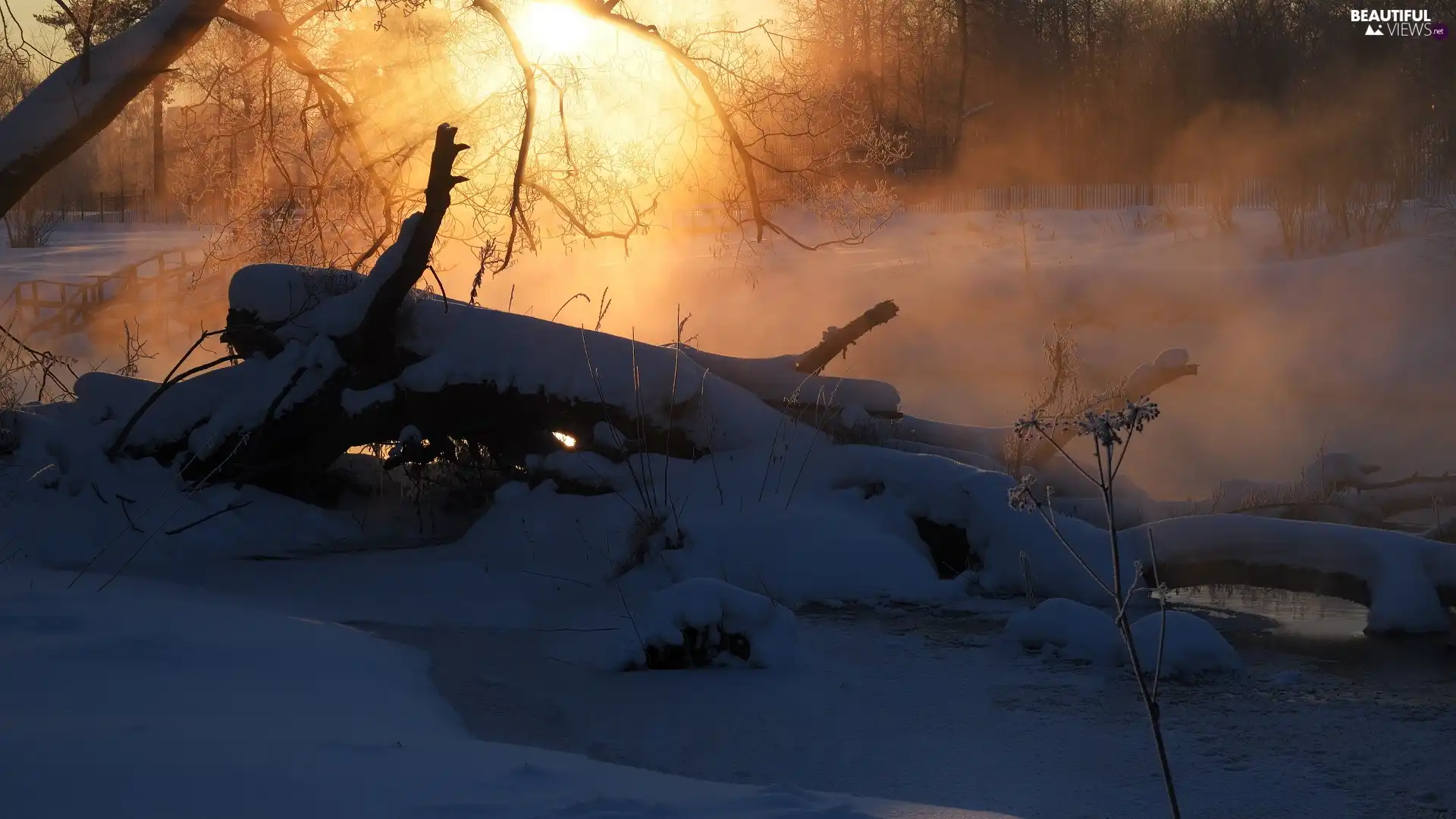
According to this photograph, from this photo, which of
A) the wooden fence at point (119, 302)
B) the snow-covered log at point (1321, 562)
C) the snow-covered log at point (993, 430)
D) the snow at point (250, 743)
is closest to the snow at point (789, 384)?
the snow-covered log at point (993, 430)

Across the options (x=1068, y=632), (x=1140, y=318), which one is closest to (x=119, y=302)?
(x=1140, y=318)

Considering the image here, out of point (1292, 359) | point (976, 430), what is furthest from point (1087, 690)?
point (1292, 359)

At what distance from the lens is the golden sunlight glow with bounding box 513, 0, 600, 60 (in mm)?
11078

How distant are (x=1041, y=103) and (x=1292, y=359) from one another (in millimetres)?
28685

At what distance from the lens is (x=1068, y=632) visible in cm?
584

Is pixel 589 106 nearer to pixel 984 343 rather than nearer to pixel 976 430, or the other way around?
pixel 976 430

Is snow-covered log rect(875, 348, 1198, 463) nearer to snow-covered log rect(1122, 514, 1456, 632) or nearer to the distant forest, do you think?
snow-covered log rect(1122, 514, 1456, 632)

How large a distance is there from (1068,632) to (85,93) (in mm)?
5158

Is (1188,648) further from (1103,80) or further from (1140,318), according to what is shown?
(1103,80)

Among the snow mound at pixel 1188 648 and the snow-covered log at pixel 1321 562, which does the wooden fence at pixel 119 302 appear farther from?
the snow mound at pixel 1188 648

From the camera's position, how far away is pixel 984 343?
21.2m

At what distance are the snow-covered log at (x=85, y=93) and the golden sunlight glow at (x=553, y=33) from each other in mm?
5182

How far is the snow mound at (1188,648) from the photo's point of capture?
17.9 ft

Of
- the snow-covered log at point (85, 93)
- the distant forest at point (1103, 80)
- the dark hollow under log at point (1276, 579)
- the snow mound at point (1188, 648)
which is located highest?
the distant forest at point (1103, 80)
